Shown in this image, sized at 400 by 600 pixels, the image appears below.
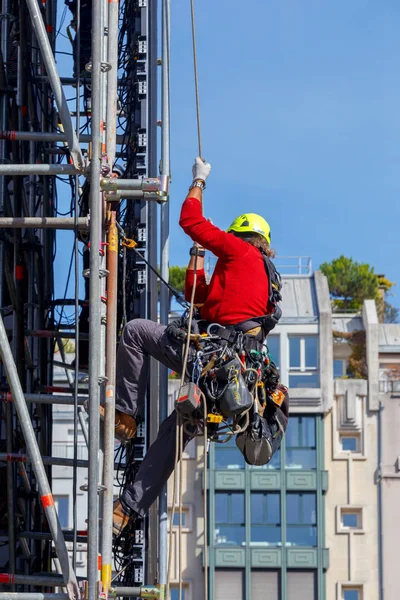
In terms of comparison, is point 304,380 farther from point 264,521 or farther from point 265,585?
point 265,585

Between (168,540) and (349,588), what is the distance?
3384 cm

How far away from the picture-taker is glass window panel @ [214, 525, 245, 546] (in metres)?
42.6

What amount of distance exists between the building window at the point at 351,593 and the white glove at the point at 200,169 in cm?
3414

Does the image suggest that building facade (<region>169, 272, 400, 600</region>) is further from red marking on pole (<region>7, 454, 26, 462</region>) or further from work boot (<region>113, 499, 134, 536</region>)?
work boot (<region>113, 499, 134, 536</region>)

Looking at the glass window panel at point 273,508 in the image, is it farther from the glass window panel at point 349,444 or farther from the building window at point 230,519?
the glass window panel at point 349,444

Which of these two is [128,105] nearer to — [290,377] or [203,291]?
[203,291]

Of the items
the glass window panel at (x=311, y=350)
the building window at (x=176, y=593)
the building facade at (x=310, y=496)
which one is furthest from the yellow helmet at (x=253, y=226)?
the glass window panel at (x=311, y=350)

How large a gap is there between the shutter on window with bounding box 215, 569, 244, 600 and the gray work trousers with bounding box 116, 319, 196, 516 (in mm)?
32391

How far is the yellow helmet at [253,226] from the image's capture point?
1080 cm

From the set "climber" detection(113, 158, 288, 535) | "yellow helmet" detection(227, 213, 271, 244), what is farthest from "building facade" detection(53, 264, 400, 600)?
"climber" detection(113, 158, 288, 535)

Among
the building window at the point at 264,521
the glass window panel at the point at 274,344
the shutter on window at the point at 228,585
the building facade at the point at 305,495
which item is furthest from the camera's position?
the glass window panel at the point at 274,344

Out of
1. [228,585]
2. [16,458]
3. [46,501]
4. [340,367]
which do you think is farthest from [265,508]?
[46,501]

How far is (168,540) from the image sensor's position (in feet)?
33.9

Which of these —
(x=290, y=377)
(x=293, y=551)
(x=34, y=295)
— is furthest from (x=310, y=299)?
(x=34, y=295)
